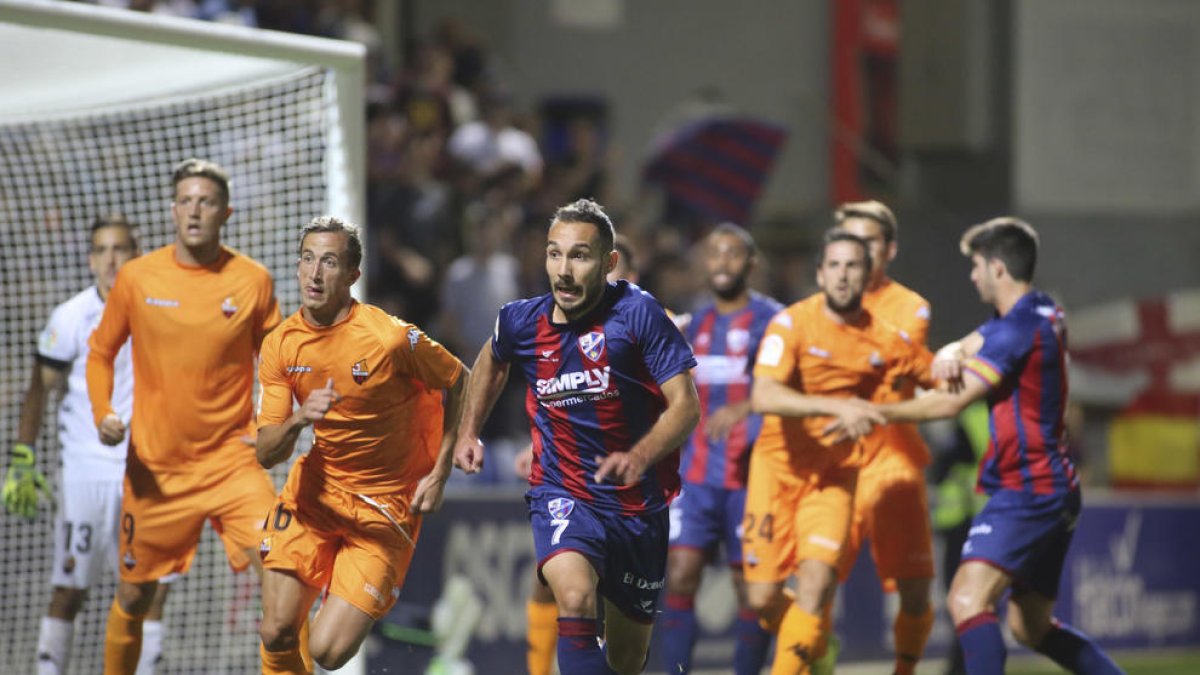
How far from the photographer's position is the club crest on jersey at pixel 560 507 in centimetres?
679

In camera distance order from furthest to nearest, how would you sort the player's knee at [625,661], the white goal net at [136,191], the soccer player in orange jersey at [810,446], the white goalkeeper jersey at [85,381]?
1. the white goal net at [136,191]
2. the white goalkeeper jersey at [85,381]
3. the soccer player in orange jersey at [810,446]
4. the player's knee at [625,661]

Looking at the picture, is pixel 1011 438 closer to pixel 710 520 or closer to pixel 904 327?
pixel 904 327

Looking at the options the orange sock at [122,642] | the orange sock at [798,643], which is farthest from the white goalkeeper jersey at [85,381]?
the orange sock at [798,643]

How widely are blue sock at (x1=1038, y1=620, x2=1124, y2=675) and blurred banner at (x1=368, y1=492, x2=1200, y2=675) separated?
4.29 metres

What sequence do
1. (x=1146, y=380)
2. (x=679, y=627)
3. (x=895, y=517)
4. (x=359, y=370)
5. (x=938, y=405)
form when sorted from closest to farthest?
(x=359, y=370) → (x=938, y=405) → (x=895, y=517) → (x=679, y=627) → (x=1146, y=380)

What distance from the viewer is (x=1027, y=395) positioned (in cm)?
778

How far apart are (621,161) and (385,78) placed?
5.17 metres

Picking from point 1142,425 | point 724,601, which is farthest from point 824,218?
point 724,601

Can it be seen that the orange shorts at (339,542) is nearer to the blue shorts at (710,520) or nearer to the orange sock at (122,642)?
the orange sock at (122,642)

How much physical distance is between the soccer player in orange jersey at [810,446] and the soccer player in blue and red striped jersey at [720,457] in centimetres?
57

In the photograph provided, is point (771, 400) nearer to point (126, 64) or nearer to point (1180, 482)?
point (126, 64)

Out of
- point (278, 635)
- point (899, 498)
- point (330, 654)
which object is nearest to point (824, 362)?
point (899, 498)

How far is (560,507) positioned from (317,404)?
3.55ft

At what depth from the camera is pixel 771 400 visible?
317 inches
